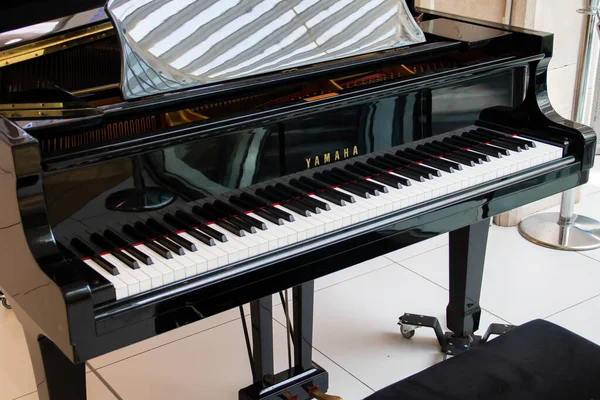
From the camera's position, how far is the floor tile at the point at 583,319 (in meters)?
2.95

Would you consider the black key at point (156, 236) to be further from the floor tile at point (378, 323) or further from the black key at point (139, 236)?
the floor tile at point (378, 323)

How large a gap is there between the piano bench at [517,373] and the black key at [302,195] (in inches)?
18.6

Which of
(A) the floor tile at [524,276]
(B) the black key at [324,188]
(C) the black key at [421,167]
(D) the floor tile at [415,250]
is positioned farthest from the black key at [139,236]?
Result: (D) the floor tile at [415,250]

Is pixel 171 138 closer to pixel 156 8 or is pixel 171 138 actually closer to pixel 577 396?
Result: pixel 156 8

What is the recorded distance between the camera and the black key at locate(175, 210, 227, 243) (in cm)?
181

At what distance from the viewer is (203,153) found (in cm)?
186

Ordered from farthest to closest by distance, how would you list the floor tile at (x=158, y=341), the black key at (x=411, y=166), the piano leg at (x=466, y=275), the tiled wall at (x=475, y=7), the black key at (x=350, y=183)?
the tiled wall at (x=475, y=7)
the floor tile at (x=158, y=341)
the piano leg at (x=466, y=275)
the black key at (x=411, y=166)
the black key at (x=350, y=183)

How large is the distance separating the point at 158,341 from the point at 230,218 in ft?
4.15

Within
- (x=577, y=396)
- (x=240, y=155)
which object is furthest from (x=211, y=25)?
(x=577, y=396)

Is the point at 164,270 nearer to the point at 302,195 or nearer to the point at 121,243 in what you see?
the point at 121,243

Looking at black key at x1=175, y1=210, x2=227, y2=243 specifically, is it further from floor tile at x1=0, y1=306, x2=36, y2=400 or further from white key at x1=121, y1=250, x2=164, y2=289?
floor tile at x1=0, y1=306, x2=36, y2=400

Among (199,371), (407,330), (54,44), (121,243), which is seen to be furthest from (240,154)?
(407,330)

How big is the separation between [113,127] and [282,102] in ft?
1.46

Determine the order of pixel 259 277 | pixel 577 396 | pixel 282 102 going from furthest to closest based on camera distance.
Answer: pixel 282 102 → pixel 259 277 → pixel 577 396
